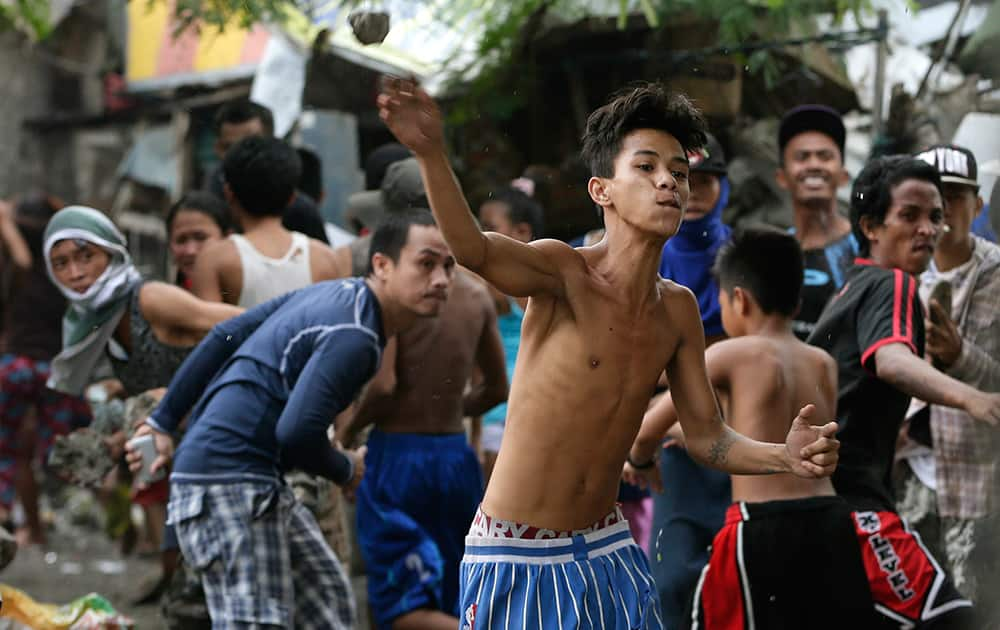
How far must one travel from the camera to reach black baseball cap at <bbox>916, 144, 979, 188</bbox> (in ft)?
15.5

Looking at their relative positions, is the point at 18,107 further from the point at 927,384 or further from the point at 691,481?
the point at 927,384

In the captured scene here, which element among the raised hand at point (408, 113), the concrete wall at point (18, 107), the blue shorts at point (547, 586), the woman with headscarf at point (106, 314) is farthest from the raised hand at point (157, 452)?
the concrete wall at point (18, 107)

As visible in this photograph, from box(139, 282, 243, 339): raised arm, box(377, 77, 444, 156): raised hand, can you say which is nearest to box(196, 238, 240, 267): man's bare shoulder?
box(139, 282, 243, 339): raised arm

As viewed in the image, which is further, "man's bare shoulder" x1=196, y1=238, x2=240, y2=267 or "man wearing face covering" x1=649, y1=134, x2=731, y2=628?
"man's bare shoulder" x1=196, y1=238, x2=240, y2=267

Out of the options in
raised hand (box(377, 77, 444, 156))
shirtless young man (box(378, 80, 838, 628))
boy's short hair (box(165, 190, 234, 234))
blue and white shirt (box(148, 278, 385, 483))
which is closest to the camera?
raised hand (box(377, 77, 444, 156))

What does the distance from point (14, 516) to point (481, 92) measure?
417 cm

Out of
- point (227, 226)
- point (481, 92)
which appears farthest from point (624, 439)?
point (481, 92)

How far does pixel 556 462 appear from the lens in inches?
129

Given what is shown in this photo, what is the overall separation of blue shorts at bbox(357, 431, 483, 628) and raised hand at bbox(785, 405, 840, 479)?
91.0 inches

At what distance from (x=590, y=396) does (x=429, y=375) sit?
2.21 m

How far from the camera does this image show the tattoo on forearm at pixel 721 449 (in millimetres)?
3416

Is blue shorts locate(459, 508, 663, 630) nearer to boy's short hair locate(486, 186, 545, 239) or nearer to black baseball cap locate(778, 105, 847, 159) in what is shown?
black baseball cap locate(778, 105, 847, 159)

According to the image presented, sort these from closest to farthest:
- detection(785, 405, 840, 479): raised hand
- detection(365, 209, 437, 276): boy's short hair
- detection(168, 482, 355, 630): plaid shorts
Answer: detection(785, 405, 840, 479): raised hand, detection(168, 482, 355, 630): plaid shorts, detection(365, 209, 437, 276): boy's short hair

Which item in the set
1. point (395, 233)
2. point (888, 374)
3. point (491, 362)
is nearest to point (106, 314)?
point (395, 233)
